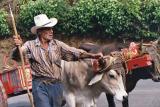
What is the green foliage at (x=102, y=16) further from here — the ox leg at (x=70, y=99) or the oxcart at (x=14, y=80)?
the oxcart at (x=14, y=80)

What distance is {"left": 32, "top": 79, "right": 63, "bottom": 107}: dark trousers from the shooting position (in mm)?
8680

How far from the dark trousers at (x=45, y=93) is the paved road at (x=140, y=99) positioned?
4.92m

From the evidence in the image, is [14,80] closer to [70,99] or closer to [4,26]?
[70,99]

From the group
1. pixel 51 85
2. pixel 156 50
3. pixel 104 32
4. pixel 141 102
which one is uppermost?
pixel 51 85

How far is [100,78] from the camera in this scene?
10273 millimetres

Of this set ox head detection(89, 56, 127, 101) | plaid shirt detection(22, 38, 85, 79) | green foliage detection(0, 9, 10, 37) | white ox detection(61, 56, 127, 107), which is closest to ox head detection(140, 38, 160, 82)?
ox head detection(89, 56, 127, 101)

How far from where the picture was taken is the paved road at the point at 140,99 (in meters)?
13.8

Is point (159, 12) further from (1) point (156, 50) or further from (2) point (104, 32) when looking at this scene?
(1) point (156, 50)

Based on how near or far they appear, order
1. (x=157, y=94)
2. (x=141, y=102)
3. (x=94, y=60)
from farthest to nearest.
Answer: (x=157, y=94), (x=141, y=102), (x=94, y=60)

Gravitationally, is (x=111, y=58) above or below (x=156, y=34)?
above

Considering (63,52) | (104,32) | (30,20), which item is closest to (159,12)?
(104,32)

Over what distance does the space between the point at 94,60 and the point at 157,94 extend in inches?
198

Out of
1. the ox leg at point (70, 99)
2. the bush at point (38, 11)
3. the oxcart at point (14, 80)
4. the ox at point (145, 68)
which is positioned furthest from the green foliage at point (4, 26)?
the ox leg at point (70, 99)

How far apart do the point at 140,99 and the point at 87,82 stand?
4040 mm
